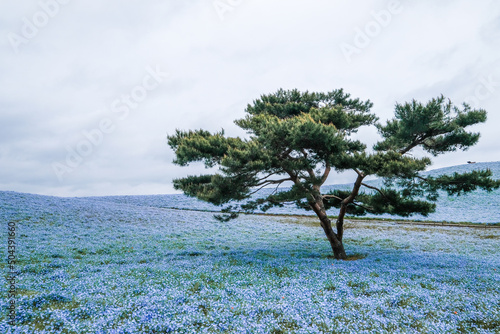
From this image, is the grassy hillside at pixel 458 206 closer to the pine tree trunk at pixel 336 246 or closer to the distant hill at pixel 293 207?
the distant hill at pixel 293 207

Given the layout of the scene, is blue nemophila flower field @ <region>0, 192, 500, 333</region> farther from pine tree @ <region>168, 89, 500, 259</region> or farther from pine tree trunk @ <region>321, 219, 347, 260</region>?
pine tree @ <region>168, 89, 500, 259</region>

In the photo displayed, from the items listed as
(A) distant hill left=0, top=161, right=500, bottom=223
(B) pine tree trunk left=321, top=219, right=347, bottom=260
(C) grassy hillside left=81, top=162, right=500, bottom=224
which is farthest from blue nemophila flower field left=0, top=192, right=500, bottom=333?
(C) grassy hillside left=81, top=162, right=500, bottom=224

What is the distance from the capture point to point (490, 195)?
4156cm

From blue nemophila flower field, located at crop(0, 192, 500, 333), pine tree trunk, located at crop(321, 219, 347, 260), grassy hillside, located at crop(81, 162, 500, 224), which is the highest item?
grassy hillside, located at crop(81, 162, 500, 224)

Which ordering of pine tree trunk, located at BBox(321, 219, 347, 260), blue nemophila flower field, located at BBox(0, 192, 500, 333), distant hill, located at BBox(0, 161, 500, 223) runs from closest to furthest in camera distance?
blue nemophila flower field, located at BBox(0, 192, 500, 333) < pine tree trunk, located at BBox(321, 219, 347, 260) < distant hill, located at BBox(0, 161, 500, 223)

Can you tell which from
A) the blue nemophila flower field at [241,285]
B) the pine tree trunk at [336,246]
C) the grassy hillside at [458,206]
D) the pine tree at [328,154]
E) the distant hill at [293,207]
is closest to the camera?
the blue nemophila flower field at [241,285]

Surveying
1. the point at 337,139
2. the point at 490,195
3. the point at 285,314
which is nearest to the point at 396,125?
the point at 337,139

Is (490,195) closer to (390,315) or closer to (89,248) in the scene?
(390,315)

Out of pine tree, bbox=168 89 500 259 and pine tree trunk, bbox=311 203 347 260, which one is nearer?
pine tree, bbox=168 89 500 259

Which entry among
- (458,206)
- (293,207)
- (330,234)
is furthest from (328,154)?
(458,206)

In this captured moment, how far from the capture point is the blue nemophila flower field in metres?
7.47

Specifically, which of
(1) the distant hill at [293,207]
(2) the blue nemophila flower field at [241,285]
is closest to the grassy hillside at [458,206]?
(1) the distant hill at [293,207]

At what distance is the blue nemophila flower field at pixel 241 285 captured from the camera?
7473mm

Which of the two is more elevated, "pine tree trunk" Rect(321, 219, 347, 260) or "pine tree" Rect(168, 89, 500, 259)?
"pine tree" Rect(168, 89, 500, 259)
